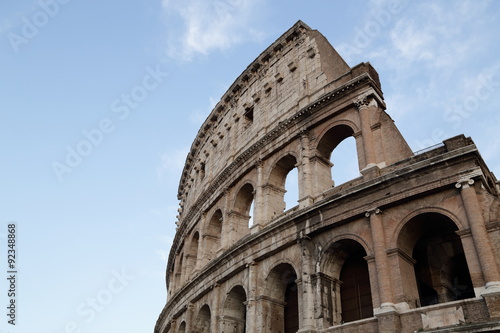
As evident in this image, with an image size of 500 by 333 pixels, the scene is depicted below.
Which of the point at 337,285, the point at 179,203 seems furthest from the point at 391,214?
the point at 179,203

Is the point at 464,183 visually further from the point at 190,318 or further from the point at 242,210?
the point at 190,318

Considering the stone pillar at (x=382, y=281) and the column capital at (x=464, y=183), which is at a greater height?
the column capital at (x=464, y=183)

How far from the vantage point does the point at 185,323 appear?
65.4 feet

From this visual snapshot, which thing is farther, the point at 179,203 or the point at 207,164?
the point at 179,203

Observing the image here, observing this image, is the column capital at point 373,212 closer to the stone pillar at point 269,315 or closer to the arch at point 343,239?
the arch at point 343,239

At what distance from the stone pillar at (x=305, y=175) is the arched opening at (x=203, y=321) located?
6.76m

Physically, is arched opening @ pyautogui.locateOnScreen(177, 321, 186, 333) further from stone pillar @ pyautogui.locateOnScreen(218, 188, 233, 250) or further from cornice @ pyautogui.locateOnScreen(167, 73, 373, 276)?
cornice @ pyautogui.locateOnScreen(167, 73, 373, 276)

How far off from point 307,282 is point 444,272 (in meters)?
3.88

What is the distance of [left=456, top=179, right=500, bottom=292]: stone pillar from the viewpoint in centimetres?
1020

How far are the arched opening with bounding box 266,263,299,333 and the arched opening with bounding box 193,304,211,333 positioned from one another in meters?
4.52

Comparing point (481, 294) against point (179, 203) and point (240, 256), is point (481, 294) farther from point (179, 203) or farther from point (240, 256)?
point (179, 203)

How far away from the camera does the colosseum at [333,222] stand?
11.4 m

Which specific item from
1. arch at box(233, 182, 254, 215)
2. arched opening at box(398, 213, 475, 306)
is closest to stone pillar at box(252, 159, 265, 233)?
arch at box(233, 182, 254, 215)

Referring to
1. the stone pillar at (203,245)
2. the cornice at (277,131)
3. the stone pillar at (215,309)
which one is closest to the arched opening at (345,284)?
the stone pillar at (215,309)
